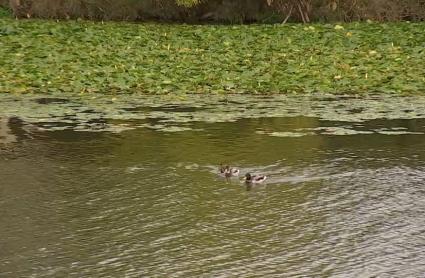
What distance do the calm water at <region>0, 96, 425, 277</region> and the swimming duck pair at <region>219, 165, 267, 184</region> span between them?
0.33 feet

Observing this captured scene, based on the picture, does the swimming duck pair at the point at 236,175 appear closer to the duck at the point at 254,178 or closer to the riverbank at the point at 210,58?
the duck at the point at 254,178

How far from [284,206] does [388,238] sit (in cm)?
135

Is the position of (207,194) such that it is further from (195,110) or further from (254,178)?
(195,110)

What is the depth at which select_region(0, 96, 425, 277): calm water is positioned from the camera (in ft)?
25.4

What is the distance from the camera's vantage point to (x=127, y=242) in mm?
8156

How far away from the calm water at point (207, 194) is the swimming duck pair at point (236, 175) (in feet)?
0.33

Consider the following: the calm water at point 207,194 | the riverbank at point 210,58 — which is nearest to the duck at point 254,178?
the calm water at point 207,194

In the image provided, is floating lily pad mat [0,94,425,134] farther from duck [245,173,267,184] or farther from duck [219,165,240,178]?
duck [245,173,267,184]

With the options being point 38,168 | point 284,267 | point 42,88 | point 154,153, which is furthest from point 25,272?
point 42,88

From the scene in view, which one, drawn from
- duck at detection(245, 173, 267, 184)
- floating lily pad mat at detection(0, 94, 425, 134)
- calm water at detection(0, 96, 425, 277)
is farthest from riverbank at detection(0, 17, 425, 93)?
duck at detection(245, 173, 267, 184)

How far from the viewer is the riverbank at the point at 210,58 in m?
16.9

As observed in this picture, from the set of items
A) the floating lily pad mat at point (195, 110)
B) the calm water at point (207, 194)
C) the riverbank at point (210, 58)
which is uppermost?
the riverbank at point (210, 58)

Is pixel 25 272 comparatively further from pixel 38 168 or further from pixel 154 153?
pixel 154 153

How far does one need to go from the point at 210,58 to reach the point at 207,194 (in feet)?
33.4
